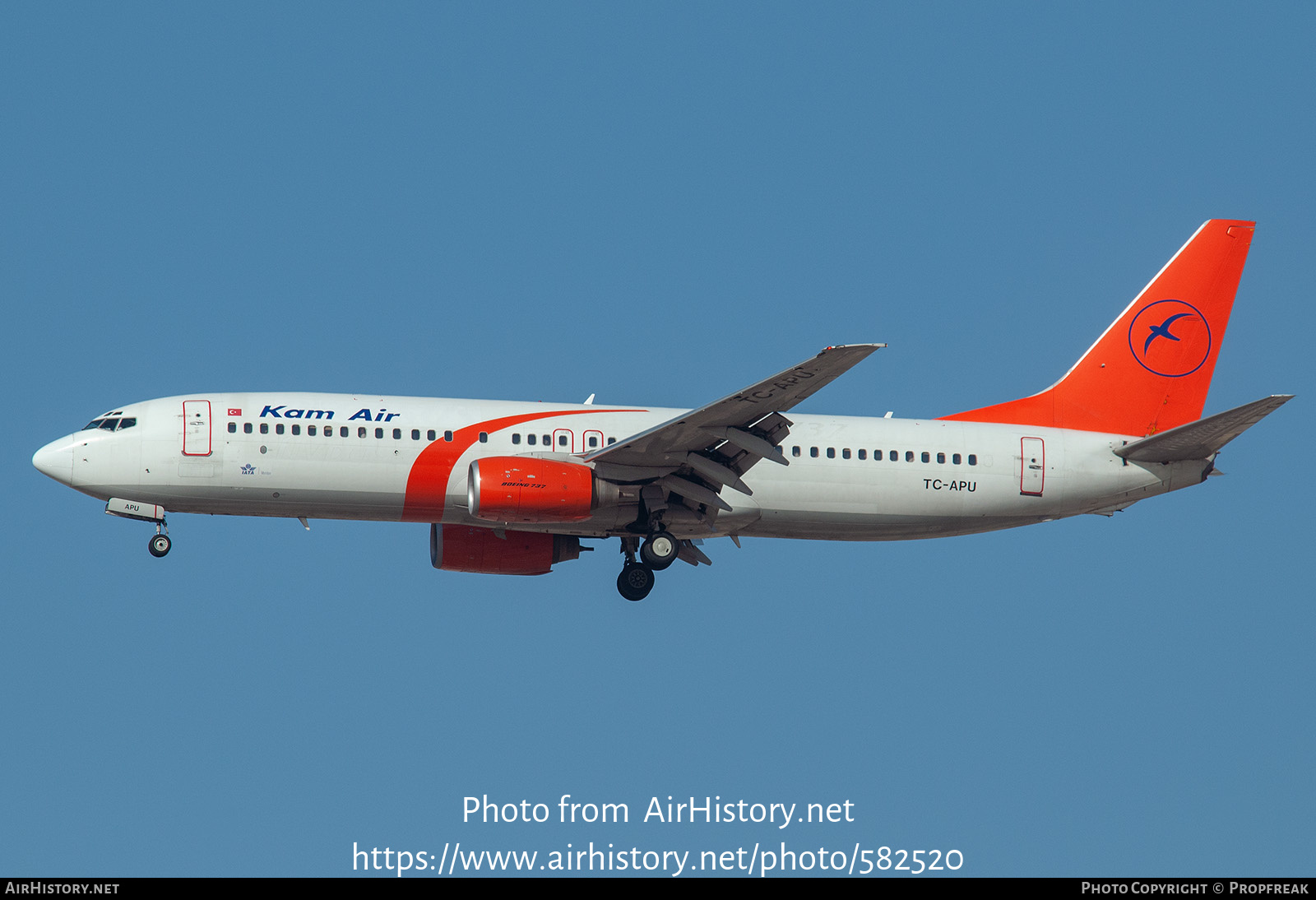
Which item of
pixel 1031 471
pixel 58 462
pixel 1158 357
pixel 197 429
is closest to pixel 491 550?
pixel 197 429

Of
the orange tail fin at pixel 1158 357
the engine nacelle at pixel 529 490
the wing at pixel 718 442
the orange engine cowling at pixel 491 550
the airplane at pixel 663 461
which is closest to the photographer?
the wing at pixel 718 442

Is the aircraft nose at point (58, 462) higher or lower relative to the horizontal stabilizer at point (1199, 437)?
higher

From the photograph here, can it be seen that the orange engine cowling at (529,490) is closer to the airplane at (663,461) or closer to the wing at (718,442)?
the airplane at (663,461)

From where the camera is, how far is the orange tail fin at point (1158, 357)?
129ft

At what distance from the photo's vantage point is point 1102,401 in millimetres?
39562

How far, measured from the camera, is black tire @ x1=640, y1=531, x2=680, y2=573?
119ft

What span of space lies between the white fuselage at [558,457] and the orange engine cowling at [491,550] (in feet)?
5.28

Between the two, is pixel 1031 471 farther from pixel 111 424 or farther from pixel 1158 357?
pixel 111 424

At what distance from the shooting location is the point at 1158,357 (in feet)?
132

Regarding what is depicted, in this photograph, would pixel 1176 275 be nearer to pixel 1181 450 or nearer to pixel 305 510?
pixel 1181 450

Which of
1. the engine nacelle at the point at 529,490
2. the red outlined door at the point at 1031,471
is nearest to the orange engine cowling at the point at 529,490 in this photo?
the engine nacelle at the point at 529,490

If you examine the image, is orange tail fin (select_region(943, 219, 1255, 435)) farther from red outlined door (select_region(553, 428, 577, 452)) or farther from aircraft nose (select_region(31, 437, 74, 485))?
aircraft nose (select_region(31, 437, 74, 485))
